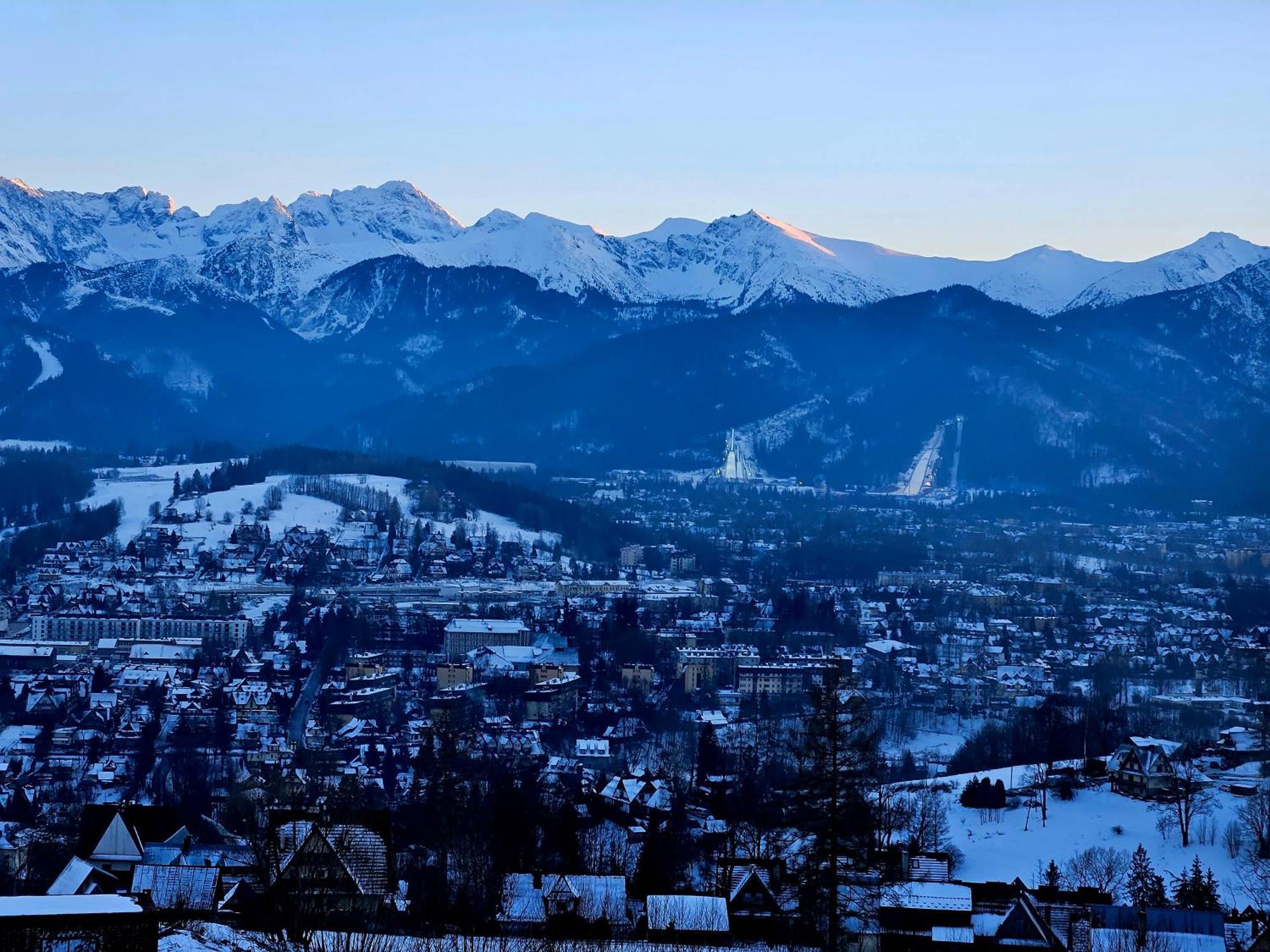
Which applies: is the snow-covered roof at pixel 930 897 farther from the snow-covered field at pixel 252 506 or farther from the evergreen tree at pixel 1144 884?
the snow-covered field at pixel 252 506

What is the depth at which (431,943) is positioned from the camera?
1789cm

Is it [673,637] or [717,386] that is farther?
[717,386]

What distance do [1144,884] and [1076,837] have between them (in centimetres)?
542

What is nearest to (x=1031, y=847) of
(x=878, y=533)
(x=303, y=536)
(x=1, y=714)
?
(x=1, y=714)

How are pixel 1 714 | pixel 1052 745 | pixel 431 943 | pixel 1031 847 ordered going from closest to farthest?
1. pixel 431 943
2. pixel 1031 847
3. pixel 1052 745
4. pixel 1 714

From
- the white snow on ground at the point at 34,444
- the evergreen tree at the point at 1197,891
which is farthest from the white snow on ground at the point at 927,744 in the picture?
the white snow on ground at the point at 34,444

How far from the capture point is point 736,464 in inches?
6673

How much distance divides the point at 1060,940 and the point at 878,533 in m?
96.3

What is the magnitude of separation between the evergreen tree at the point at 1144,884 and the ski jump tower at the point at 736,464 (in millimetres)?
133085

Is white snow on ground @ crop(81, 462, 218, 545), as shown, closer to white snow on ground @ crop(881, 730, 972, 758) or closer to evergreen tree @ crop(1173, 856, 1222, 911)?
white snow on ground @ crop(881, 730, 972, 758)

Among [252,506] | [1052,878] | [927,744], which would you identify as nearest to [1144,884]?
[1052,878]

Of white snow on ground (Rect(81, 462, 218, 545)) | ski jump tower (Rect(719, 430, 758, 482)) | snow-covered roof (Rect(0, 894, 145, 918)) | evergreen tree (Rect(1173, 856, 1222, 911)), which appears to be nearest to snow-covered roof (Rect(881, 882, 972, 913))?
evergreen tree (Rect(1173, 856, 1222, 911))

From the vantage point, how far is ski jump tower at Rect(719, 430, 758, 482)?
548 ft

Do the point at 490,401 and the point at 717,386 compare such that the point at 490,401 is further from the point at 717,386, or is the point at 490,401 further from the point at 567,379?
the point at 717,386
